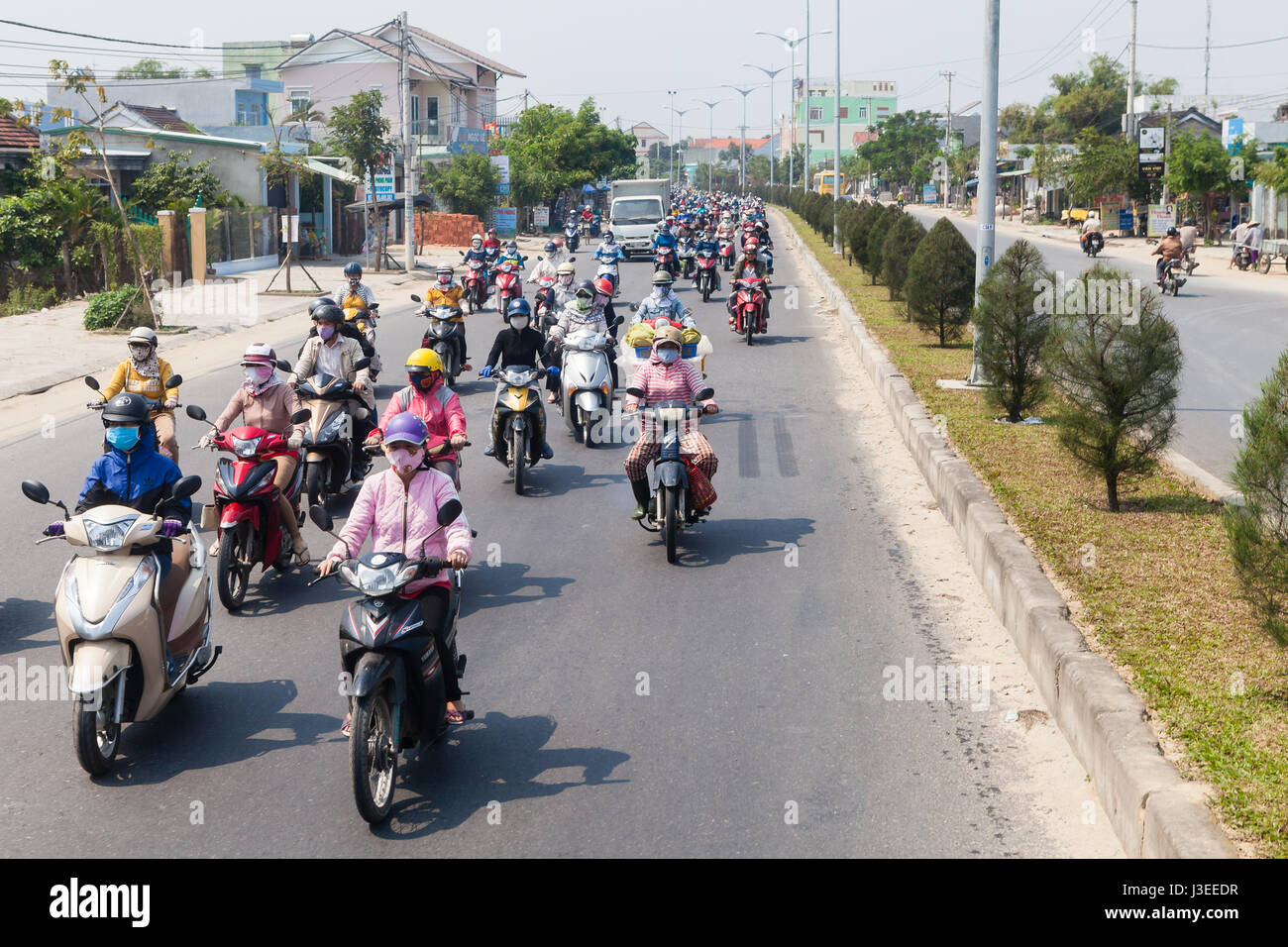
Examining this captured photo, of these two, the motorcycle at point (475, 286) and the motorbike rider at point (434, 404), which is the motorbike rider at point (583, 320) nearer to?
the motorbike rider at point (434, 404)

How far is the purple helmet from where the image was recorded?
6.43 meters

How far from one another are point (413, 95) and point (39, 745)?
65578 mm

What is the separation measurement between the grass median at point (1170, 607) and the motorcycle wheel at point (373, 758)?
10.2ft

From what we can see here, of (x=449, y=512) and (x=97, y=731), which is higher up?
(x=449, y=512)

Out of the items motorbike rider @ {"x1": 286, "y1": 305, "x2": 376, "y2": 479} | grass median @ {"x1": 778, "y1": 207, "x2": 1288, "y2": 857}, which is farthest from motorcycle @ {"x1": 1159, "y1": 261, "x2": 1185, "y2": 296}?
motorbike rider @ {"x1": 286, "y1": 305, "x2": 376, "y2": 479}

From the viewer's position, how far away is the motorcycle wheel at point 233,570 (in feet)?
27.7

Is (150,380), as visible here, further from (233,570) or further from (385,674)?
(385,674)

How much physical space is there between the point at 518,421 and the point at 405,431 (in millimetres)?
5475

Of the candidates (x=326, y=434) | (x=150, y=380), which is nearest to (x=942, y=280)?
(x=326, y=434)

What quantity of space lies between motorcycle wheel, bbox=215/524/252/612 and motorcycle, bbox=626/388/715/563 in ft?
9.28

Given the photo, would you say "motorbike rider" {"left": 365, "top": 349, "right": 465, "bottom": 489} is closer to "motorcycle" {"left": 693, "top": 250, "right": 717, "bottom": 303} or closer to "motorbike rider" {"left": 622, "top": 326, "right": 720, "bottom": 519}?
"motorbike rider" {"left": 622, "top": 326, "right": 720, "bottom": 519}

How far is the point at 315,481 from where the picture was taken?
417 inches

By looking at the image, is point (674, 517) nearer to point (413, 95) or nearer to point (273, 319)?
point (273, 319)
